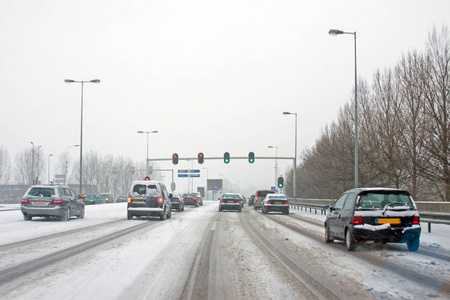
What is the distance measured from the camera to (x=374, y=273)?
26.6 feet

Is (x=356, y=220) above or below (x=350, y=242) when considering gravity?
above

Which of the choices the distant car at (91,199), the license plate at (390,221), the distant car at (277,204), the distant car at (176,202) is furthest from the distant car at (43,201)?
the distant car at (91,199)

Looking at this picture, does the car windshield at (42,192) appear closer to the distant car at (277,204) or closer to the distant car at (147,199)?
the distant car at (147,199)

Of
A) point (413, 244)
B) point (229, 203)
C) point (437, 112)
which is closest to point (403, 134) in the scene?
point (437, 112)

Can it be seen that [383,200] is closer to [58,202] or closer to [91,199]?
[58,202]

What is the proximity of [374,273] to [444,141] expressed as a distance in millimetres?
20808

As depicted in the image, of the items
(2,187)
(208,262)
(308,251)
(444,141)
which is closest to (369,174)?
(444,141)

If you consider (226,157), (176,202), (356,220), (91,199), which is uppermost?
(226,157)

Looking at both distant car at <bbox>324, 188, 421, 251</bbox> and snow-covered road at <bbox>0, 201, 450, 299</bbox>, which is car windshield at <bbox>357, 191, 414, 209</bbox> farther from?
snow-covered road at <bbox>0, 201, 450, 299</bbox>

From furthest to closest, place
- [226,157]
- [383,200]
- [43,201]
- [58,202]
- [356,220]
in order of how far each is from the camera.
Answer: [226,157] < [58,202] < [43,201] < [383,200] < [356,220]

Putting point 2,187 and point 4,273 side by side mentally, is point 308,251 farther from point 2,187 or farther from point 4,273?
point 2,187

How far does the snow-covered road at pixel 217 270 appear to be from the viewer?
6.42m

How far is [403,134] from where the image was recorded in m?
32.2

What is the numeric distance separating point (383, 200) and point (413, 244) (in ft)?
4.23
